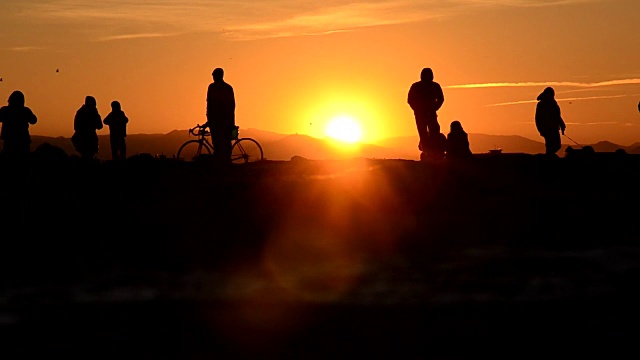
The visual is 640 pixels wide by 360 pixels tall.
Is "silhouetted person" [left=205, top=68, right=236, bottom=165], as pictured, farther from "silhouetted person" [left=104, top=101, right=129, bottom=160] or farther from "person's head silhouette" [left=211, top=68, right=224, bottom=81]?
"silhouetted person" [left=104, top=101, right=129, bottom=160]

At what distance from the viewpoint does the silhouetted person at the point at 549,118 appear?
36.0 metres

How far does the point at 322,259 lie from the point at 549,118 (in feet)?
41.6

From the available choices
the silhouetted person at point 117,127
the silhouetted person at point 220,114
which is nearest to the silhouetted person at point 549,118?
the silhouetted person at point 220,114

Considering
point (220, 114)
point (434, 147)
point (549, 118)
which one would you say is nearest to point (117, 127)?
point (220, 114)

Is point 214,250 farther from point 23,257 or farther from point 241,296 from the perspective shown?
point 241,296

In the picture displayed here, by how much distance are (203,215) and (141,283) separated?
627cm

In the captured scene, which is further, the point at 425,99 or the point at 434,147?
the point at 434,147

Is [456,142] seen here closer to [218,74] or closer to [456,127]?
[456,127]

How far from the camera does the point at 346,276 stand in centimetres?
2264

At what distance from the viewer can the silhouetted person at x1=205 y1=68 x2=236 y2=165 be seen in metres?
31.5

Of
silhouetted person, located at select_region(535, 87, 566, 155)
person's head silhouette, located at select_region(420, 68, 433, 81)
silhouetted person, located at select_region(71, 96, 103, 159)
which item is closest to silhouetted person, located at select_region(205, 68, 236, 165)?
silhouetted person, located at select_region(71, 96, 103, 159)

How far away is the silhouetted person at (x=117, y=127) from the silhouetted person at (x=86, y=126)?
0.53 m

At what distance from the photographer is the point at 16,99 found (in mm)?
30672

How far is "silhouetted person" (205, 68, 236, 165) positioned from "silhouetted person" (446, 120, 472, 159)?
594 cm
